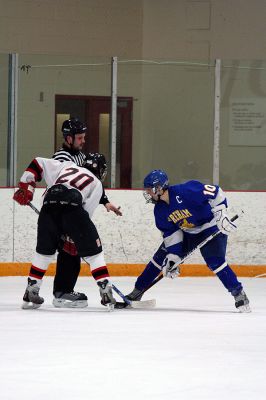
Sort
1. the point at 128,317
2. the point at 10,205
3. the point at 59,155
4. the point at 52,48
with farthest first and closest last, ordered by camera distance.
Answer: the point at 52,48 → the point at 10,205 → the point at 59,155 → the point at 128,317

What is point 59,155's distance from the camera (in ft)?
20.5

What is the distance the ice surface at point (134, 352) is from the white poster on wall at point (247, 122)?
2290 mm

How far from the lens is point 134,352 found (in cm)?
434

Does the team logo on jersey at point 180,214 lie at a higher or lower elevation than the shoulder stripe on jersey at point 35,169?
lower

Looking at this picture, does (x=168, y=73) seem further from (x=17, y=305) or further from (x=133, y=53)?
(x=17, y=305)

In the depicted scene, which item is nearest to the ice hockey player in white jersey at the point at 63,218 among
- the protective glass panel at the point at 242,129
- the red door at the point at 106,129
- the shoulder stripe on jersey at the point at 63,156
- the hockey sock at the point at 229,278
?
the shoulder stripe on jersey at the point at 63,156

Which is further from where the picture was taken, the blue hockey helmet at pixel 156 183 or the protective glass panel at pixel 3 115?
the protective glass panel at pixel 3 115

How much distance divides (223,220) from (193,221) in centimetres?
15

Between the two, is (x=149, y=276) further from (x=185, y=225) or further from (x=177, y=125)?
(x=177, y=125)

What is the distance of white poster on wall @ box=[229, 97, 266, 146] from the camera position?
884 cm

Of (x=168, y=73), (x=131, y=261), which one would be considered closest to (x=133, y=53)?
(x=168, y=73)

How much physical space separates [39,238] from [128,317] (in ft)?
2.17

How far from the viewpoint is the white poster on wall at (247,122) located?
29.0 ft

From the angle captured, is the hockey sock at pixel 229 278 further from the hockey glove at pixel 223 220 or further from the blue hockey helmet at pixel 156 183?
the blue hockey helmet at pixel 156 183
